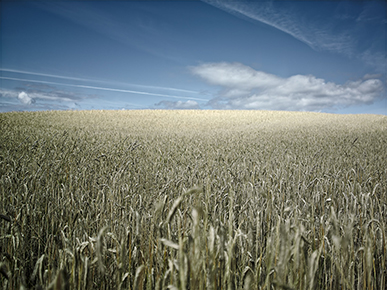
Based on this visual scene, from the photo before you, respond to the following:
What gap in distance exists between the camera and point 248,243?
163cm

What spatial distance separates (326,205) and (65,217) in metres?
2.77

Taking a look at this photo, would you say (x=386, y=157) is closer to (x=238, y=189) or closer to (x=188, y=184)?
(x=238, y=189)

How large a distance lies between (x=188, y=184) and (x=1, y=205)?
202 cm

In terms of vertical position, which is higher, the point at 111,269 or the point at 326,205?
the point at 326,205

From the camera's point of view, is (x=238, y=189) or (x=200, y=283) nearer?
(x=200, y=283)

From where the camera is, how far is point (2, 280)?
140cm

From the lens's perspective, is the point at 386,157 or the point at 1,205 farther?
the point at 386,157

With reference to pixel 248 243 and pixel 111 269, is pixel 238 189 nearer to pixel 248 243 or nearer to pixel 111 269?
pixel 248 243

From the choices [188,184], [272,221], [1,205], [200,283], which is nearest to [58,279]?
[200,283]

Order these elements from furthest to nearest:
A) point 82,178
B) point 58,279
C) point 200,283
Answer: point 82,178
point 200,283
point 58,279

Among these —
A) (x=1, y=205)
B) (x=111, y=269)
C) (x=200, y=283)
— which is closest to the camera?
(x=200, y=283)

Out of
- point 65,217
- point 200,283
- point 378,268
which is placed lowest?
point 378,268

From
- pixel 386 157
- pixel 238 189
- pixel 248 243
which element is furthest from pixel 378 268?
pixel 386 157

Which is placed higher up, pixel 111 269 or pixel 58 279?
pixel 58 279
